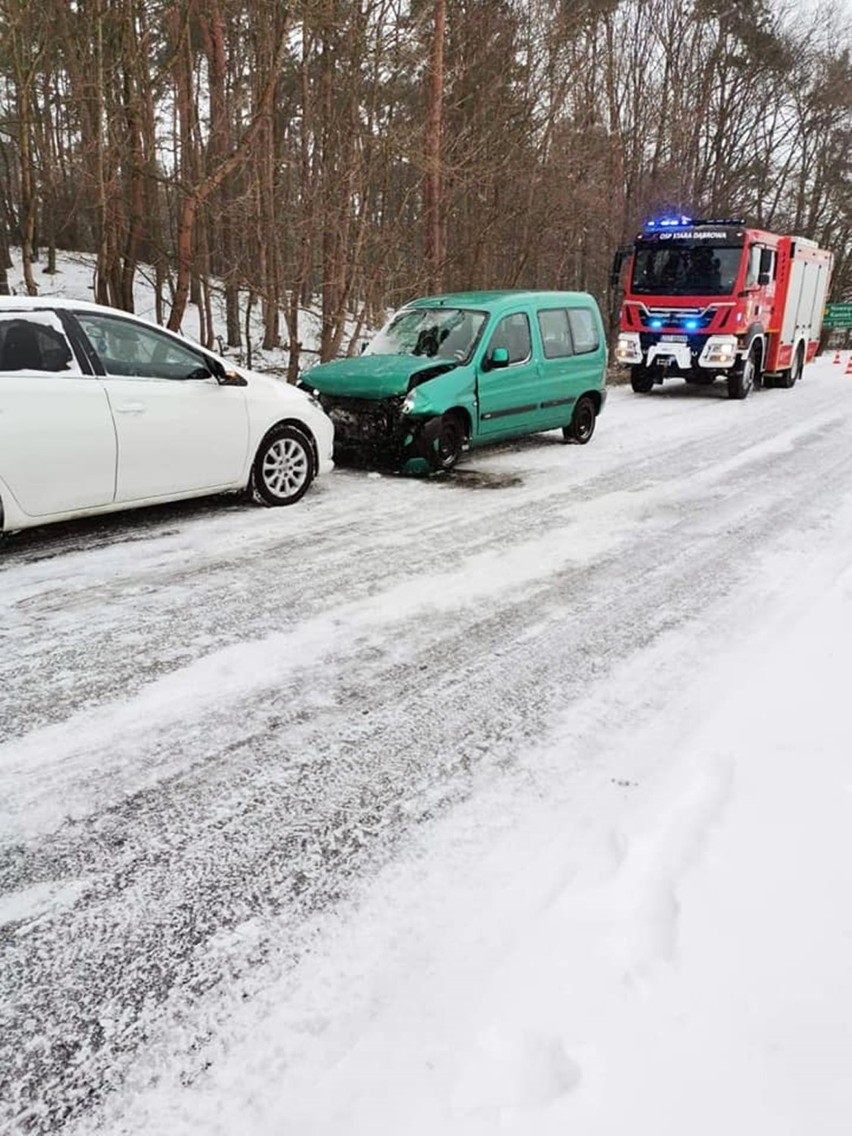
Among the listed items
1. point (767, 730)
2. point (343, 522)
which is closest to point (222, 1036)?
point (767, 730)

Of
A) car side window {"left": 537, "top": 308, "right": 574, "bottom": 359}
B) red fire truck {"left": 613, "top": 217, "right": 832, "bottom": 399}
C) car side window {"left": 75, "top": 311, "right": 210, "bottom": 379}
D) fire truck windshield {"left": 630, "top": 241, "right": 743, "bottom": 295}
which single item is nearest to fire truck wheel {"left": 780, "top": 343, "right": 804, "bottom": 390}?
red fire truck {"left": 613, "top": 217, "right": 832, "bottom": 399}

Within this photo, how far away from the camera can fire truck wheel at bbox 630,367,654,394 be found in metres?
15.4

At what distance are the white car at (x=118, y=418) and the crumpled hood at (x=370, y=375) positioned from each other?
1256 mm

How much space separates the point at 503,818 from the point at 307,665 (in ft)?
4.78

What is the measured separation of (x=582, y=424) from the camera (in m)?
10.2

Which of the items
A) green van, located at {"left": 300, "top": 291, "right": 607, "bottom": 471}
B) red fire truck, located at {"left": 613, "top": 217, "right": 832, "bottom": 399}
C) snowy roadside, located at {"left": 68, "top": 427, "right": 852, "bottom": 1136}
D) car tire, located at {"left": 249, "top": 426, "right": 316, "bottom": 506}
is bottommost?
snowy roadside, located at {"left": 68, "top": 427, "right": 852, "bottom": 1136}

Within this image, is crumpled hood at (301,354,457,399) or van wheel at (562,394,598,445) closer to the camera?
crumpled hood at (301,354,457,399)

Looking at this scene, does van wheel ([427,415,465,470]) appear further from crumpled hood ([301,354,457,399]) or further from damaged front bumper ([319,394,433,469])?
crumpled hood ([301,354,457,399])

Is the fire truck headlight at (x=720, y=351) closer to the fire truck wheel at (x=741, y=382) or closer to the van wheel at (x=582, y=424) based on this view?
the fire truck wheel at (x=741, y=382)

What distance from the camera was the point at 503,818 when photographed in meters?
2.84

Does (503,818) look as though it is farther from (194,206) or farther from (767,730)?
(194,206)

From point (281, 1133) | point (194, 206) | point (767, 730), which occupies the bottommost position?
point (281, 1133)

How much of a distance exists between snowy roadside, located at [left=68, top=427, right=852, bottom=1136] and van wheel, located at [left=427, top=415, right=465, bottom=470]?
495 cm

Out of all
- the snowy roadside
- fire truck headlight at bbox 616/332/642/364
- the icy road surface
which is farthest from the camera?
fire truck headlight at bbox 616/332/642/364
